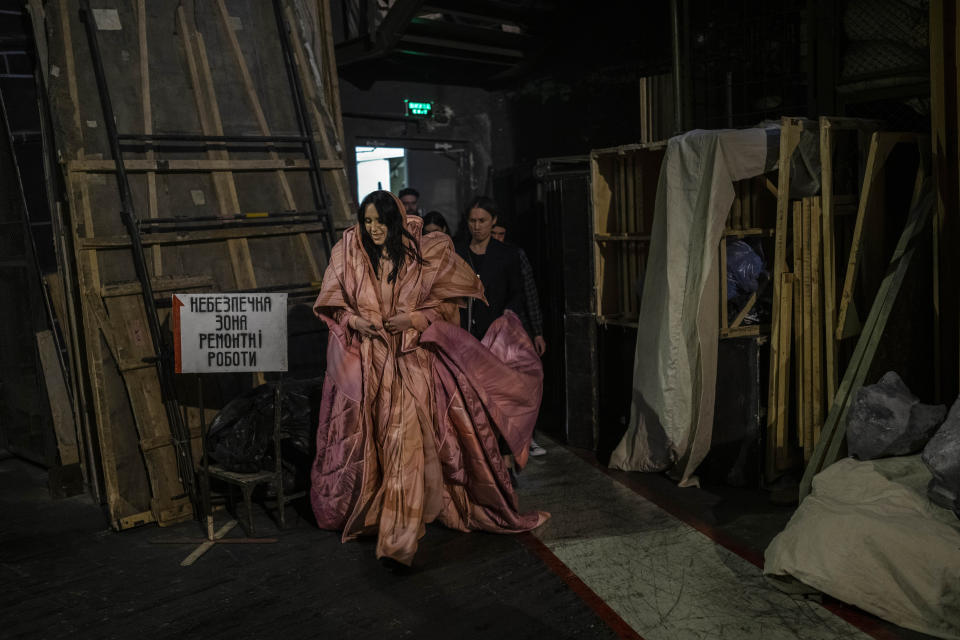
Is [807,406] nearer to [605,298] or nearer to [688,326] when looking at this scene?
[688,326]

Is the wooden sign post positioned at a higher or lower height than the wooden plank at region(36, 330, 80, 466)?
higher

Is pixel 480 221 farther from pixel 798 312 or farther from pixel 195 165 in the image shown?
pixel 798 312

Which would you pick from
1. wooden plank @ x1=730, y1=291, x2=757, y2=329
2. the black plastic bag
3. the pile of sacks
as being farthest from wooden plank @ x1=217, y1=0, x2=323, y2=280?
the pile of sacks

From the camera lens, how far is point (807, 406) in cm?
537

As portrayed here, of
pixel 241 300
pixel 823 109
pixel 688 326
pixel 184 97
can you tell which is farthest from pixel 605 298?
pixel 184 97

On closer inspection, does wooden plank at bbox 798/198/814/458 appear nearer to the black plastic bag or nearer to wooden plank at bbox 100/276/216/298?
the black plastic bag

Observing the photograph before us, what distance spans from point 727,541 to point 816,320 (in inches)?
61.9

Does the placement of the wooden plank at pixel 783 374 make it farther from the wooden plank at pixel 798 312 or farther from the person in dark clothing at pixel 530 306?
the person in dark clothing at pixel 530 306

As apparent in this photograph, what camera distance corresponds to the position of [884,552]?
3.71 m

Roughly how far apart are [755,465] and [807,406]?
49cm

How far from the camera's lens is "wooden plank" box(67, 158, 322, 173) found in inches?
214

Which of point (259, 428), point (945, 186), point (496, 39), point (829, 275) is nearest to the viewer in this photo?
point (945, 186)

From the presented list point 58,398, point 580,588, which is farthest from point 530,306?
point 58,398

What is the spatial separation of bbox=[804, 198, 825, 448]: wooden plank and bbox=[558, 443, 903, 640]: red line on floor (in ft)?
3.16
